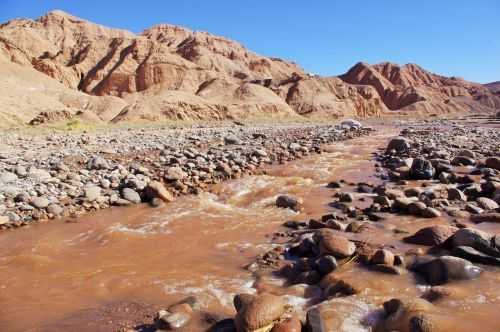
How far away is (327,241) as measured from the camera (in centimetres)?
447

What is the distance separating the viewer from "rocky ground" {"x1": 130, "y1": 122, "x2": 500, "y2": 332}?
2.97 m

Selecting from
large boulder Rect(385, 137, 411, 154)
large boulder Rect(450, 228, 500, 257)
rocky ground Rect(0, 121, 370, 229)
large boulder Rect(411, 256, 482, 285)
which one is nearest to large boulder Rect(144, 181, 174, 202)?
rocky ground Rect(0, 121, 370, 229)

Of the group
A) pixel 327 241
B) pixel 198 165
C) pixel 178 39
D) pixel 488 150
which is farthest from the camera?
pixel 178 39

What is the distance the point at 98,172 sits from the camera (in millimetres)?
8516

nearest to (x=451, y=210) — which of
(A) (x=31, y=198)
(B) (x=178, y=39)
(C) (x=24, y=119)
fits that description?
(A) (x=31, y=198)

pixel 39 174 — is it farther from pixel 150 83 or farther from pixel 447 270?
pixel 150 83

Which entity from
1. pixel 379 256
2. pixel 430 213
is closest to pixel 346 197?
pixel 430 213

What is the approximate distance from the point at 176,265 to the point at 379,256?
7.92 feet

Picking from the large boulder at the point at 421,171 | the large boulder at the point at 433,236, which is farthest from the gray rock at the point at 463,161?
the large boulder at the point at 433,236

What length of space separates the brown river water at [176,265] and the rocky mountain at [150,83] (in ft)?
58.4

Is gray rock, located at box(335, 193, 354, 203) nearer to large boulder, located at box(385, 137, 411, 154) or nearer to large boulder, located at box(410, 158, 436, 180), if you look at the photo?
large boulder, located at box(410, 158, 436, 180)

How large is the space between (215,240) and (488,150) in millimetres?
11559

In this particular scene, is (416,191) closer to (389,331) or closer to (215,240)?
(215,240)

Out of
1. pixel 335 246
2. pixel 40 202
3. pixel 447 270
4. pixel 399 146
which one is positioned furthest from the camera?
pixel 399 146
